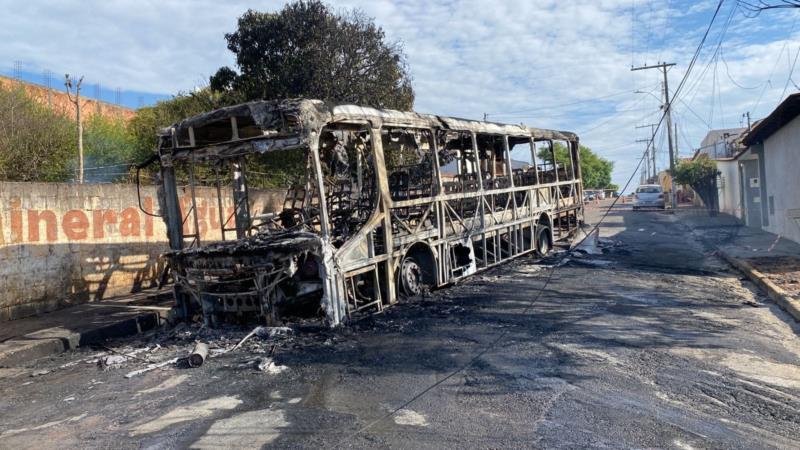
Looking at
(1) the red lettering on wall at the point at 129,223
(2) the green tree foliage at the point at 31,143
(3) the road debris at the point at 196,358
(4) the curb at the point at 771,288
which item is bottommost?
(4) the curb at the point at 771,288

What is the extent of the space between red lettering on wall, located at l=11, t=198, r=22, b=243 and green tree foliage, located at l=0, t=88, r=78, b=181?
18.8 feet

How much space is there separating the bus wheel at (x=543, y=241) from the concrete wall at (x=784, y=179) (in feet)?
18.8

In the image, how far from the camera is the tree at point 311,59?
16.2 m

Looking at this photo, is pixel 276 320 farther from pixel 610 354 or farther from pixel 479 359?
pixel 610 354

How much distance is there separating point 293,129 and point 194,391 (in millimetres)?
3110

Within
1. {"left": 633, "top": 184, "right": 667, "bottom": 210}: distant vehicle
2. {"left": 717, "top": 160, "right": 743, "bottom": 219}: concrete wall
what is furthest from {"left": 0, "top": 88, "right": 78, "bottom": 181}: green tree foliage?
{"left": 633, "top": 184, "right": 667, "bottom": 210}: distant vehicle

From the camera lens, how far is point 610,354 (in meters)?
5.76

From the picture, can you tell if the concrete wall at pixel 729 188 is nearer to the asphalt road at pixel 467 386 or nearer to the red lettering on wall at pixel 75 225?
the asphalt road at pixel 467 386

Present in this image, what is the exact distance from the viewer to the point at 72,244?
9781 mm

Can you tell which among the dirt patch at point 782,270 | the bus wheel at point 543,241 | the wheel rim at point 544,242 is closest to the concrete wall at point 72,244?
the bus wheel at point 543,241

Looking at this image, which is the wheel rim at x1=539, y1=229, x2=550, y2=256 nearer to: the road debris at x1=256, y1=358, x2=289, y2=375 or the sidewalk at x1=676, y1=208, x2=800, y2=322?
the sidewalk at x1=676, y1=208, x2=800, y2=322

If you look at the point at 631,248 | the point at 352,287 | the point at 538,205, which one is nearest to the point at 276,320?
the point at 352,287

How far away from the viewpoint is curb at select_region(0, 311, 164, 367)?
22.2 ft

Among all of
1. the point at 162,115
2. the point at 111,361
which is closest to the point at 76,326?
the point at 111,361
